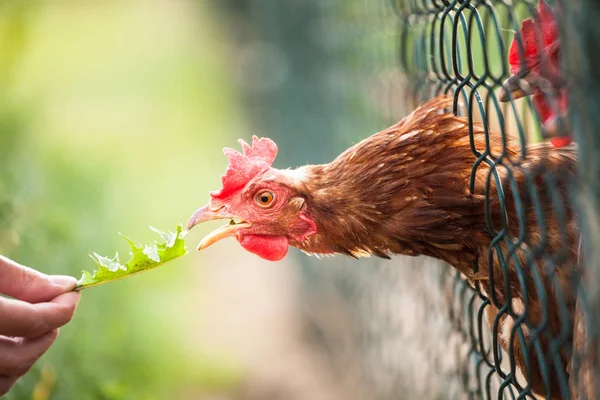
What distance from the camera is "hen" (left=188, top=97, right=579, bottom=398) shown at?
172cm

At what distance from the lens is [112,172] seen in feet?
23.7

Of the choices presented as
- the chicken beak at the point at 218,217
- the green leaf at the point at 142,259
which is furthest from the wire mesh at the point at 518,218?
the green leaf at the point at 142,259

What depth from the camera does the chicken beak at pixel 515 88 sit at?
167 centimetres

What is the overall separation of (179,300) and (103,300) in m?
1.71

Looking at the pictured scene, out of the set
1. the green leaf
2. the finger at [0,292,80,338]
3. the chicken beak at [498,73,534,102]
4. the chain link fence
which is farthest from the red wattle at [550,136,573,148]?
the finger at [0,292,80,338]

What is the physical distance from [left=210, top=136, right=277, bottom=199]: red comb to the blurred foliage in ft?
3.82

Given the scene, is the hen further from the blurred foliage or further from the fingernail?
the blurred foliage

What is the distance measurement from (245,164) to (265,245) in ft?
0.87

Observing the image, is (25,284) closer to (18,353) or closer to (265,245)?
(18,353)

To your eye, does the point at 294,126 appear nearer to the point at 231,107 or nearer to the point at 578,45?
the point at 231,107

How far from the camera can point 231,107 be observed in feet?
37.2

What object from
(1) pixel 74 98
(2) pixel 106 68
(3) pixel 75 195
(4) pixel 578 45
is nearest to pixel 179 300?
(3) pixel 75 195

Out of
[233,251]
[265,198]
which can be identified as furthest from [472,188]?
[233,251]

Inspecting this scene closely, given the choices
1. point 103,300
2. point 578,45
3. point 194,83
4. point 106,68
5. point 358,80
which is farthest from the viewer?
point 106,68
